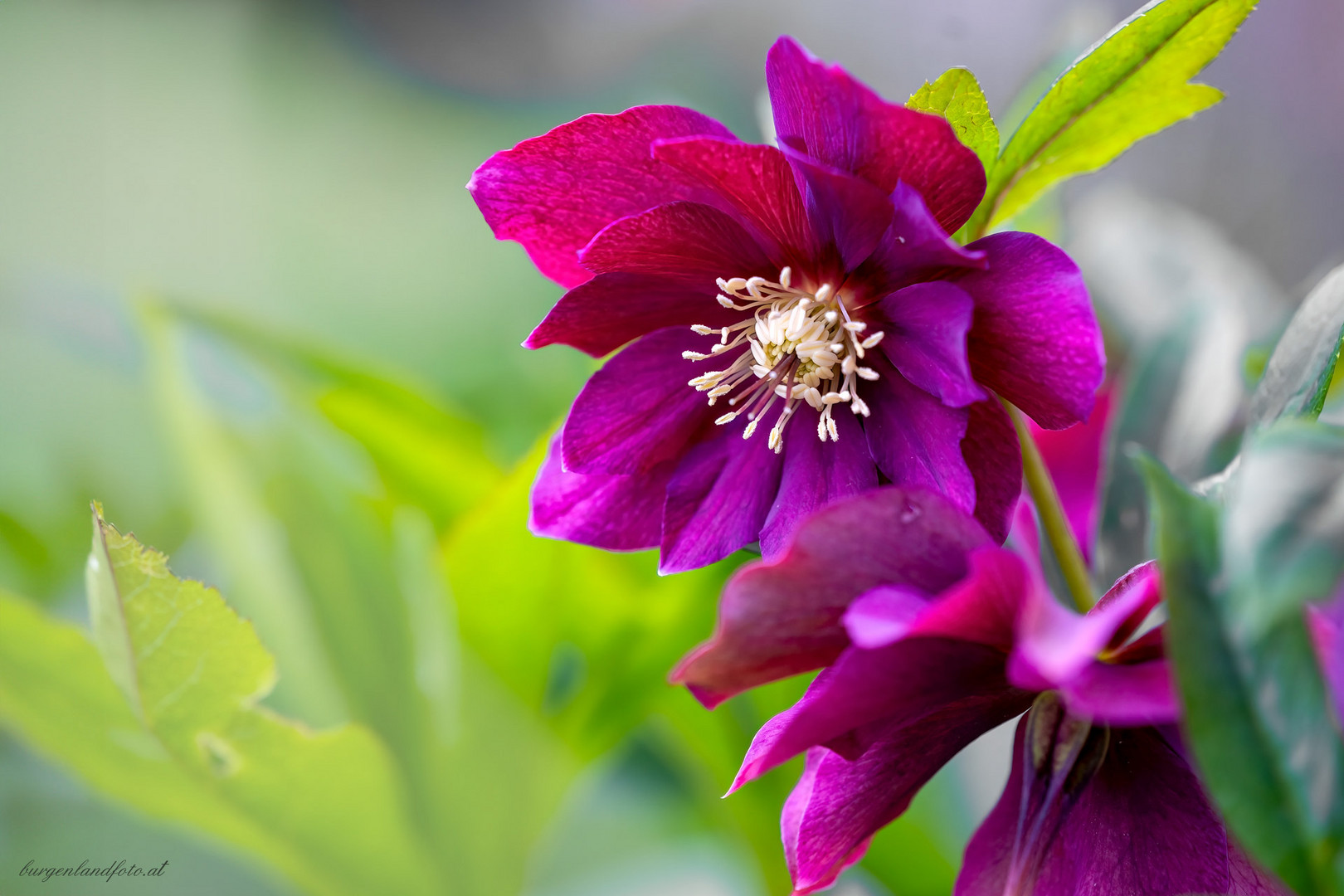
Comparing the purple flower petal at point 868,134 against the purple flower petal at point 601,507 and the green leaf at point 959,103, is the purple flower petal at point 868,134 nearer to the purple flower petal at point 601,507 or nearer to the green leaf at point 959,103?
the green leaf at point 959,103

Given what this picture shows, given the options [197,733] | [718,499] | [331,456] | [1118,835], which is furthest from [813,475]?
[331,456]

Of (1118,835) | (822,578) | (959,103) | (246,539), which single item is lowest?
(1118,835)

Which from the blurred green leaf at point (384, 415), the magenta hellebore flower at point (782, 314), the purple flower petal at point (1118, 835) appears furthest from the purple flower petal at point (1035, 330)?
the blurred green leaf at point (384, 415)

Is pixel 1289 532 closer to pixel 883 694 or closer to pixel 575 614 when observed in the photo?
pixel 883 694

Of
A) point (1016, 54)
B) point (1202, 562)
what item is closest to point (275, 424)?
point (1202, 562)

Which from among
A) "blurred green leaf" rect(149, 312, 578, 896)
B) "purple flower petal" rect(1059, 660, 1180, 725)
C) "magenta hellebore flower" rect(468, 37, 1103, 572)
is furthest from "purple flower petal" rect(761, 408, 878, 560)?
"blurred green leaf" rect(149, 312, 578, 896)
